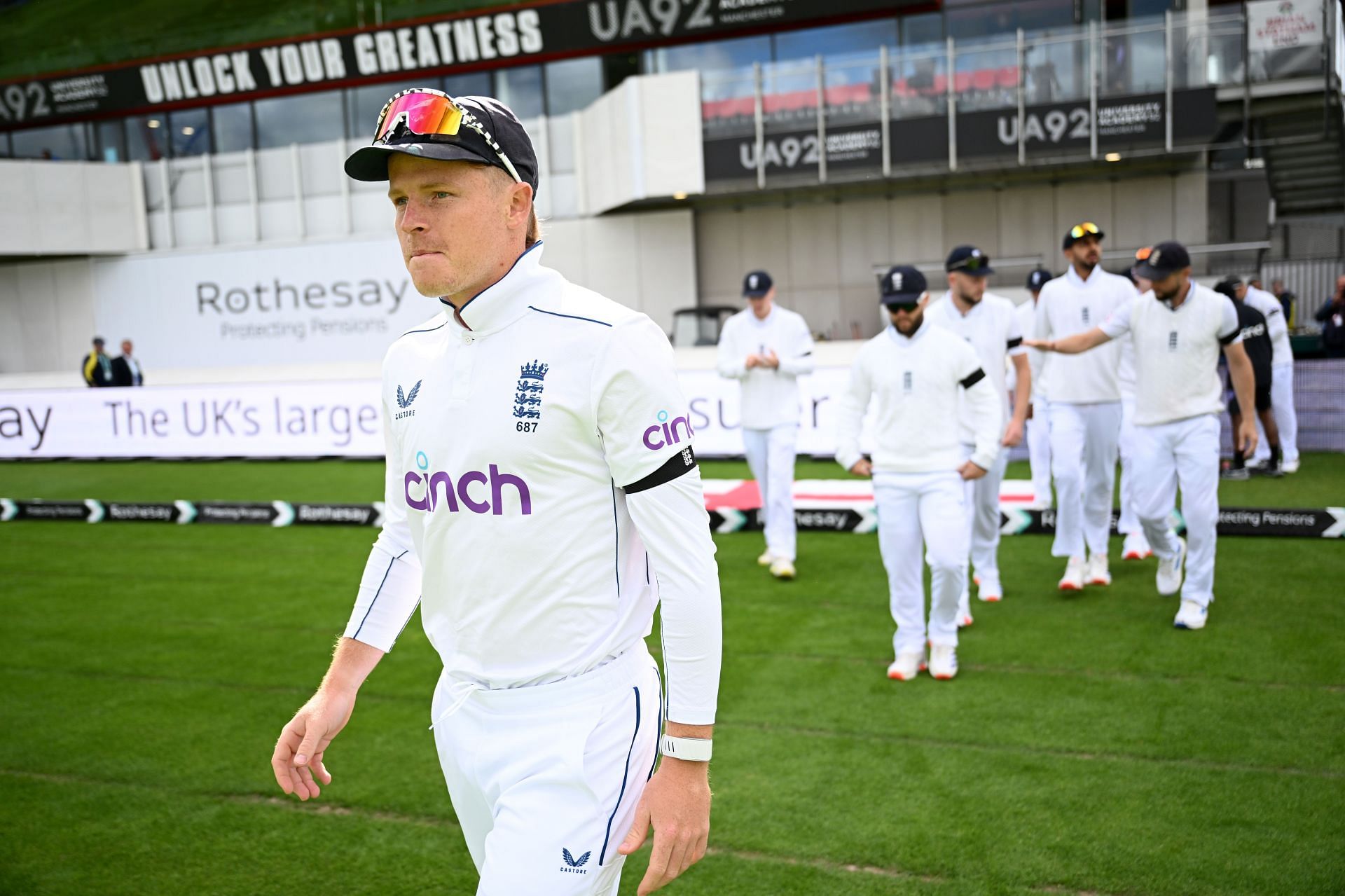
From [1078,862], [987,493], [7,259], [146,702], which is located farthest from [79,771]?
[7,259]

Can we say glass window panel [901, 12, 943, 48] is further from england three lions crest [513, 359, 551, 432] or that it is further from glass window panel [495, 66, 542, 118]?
england three lions crest [513, 359, 551, 432]

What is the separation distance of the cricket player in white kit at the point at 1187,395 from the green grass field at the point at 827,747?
570 mm

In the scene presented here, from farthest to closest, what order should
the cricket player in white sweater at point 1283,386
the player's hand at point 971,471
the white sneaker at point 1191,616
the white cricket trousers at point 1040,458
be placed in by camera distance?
the cricket player in white sweater at point 1283,386, the white cricket trousers at point 1040,458, the white sneaker at point 1191,616, the player's hand at point 971,471

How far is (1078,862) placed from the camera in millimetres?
4164

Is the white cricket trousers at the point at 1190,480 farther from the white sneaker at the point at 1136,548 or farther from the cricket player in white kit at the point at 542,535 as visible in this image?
the cricket player in white kit at the point at 542,535

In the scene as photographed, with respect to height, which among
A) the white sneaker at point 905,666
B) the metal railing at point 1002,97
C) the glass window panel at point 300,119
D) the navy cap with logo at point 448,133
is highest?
the glass window panel at point 300,119

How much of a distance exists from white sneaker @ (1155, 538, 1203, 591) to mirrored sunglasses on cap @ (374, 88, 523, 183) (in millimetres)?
6982

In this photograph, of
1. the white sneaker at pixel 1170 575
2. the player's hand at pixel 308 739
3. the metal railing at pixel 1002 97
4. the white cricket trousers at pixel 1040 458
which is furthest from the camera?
the metal railing at pixel 1002 97

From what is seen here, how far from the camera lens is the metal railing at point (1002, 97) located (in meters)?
20.4

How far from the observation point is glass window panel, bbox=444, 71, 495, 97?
1100 inches

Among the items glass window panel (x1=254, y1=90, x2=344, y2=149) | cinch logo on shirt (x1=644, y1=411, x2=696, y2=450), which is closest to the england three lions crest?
cinch logo on shirt (x1=644, y1=411, x2=696, y2=450)

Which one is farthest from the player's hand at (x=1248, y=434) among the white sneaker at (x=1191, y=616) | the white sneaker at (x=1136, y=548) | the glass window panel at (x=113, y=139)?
the glass window panel at (x=113, y=139)

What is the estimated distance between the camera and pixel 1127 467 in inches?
357

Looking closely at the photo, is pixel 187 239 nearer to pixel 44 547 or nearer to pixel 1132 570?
pixel 44 547
